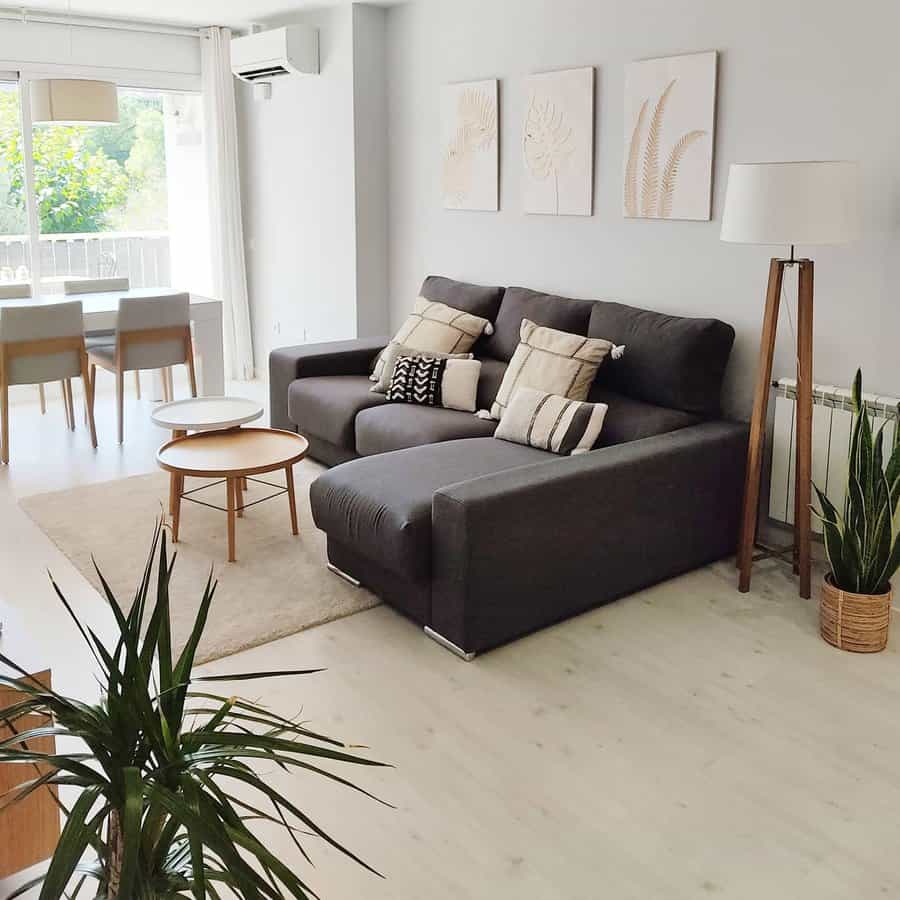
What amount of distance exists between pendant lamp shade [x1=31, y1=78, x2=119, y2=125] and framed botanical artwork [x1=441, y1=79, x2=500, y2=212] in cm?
181

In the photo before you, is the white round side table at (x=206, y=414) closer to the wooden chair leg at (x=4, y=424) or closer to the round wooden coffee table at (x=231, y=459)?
the round wooden coffee table at (x=231, y=459)

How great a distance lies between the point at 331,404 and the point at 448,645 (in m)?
1.88

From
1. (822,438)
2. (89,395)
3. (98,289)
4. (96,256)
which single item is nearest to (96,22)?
(96,256)

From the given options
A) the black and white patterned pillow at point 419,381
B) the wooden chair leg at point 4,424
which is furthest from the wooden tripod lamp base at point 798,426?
the wooden chair leg at point 4,424

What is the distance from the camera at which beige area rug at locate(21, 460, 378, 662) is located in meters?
3.38

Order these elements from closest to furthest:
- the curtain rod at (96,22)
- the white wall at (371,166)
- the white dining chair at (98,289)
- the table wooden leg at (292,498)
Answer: the table wooden leg at (292,498) < the white wall at (371,166) < the white dining chair at (98,289) < the curtain rod at (96,22)

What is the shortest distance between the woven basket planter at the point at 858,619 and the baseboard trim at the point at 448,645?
119 cm

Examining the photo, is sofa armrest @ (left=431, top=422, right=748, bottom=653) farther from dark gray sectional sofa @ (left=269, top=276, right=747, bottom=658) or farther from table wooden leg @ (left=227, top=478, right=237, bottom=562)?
table wooden leg @ (left=227, top=478, right=237, bottom=562)

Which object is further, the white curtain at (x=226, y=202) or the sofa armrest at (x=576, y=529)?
the white curtain at (x=226, y=202)

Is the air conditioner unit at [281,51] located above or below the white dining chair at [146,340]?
above

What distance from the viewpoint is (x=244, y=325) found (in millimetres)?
7211

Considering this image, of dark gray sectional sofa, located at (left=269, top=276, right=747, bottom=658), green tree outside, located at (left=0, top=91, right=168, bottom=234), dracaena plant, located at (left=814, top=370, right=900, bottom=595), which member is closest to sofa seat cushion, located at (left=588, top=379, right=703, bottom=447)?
dark gray sectional sofa, located at (left=269, top=276, right=747, bottom=658)

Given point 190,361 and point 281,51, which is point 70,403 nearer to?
point 190,361

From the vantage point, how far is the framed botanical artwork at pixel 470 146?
509 cm
